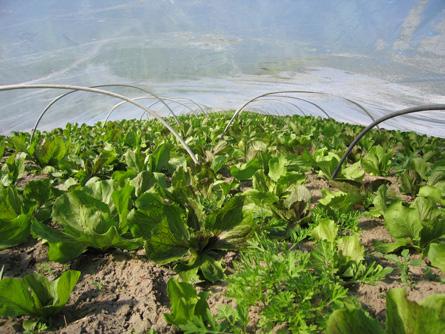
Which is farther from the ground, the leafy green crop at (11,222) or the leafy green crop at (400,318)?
the leafy green crop at (400,318)

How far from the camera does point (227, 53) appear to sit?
13.7 metres

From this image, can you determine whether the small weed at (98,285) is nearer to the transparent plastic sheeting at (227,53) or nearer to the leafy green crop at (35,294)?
the leafy green crop at (35,294)

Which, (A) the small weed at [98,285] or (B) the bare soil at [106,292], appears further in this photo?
(A) the small weed at [98,285]

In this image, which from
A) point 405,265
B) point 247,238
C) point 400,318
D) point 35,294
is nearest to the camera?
point 400,318

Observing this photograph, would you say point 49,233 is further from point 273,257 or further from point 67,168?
point 67,168

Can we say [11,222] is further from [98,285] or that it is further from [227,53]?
[227,53]

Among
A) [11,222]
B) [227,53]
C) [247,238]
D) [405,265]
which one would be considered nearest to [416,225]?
[405,265]

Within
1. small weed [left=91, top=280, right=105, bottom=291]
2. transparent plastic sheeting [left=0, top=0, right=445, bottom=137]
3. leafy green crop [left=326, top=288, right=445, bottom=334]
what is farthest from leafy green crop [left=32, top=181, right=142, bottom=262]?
transparent plastic sheeting [left=0, top=0, right=445, bottom=137]

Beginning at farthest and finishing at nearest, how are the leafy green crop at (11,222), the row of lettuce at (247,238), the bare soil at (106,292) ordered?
the leafy green crop at (11,222), the bare soil at (106,292), the row of lettuce at (247,238)

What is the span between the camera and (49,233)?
3.65ft

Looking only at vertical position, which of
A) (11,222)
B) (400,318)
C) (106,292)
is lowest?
(106,292)

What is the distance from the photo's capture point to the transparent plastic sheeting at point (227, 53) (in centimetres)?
935

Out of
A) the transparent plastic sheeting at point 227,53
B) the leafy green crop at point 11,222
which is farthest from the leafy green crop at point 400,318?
the transparent plastic sheeting at point 227,53

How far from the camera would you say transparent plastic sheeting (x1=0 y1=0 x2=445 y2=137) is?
9352 mm
